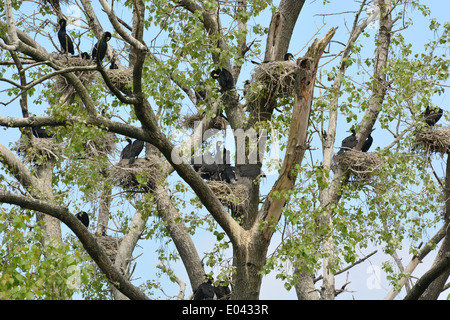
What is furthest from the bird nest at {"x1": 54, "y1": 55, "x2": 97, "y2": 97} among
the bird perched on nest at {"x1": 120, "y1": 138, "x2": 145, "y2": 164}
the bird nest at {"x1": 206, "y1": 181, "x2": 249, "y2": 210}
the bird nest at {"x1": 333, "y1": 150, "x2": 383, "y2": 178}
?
the bird nest at {"x1": 333, "y1": 150, "x2": 383, "y2": 178}

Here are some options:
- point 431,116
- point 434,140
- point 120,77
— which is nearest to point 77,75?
point 120,77

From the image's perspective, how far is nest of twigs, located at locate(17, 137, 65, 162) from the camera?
11.9 metres

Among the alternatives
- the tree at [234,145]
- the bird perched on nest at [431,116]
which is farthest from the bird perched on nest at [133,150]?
the bird perched on nest at [431,116]

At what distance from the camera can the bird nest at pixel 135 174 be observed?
11477 millimetres

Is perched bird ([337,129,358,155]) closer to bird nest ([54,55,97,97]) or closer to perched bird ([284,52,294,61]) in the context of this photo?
perched bird ([284,52,294,61])

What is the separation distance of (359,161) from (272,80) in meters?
2.83

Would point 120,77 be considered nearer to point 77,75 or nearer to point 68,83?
point 77,75

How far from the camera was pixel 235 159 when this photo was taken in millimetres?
10414

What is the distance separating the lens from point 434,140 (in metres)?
11.2

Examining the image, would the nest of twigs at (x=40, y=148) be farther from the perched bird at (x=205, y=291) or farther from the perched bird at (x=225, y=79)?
the perched bird at (x=205, y=291)

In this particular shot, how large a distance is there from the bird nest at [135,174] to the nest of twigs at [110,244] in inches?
98.0

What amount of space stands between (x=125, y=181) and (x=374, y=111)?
4957 mm

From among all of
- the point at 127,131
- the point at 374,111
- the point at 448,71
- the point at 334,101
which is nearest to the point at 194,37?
the point at 127,131
